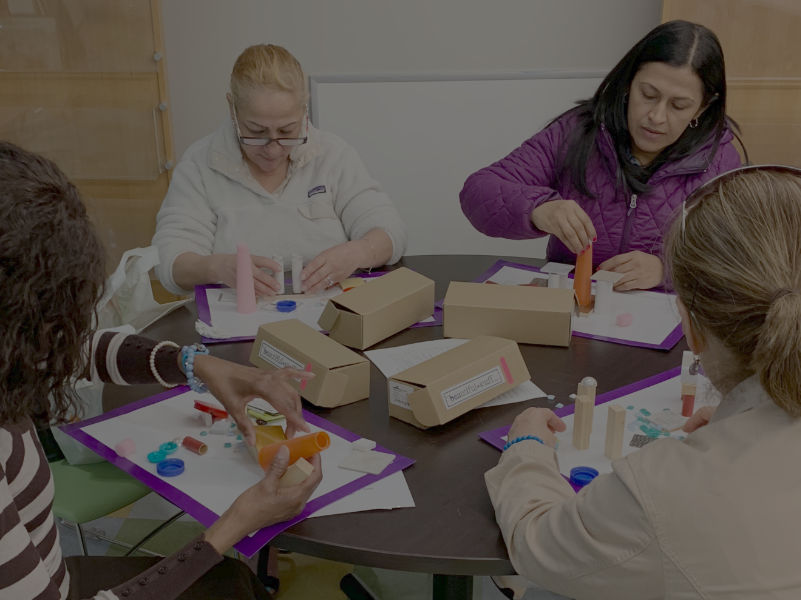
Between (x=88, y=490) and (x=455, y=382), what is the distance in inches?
28.0

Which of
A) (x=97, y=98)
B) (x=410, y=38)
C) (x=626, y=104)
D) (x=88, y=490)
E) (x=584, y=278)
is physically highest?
(x=410, y=38)

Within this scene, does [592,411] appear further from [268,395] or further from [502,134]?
[502,134]

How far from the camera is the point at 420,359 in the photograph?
1.57 meters

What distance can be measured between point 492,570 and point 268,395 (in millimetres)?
455

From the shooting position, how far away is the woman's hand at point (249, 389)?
4.14 ft

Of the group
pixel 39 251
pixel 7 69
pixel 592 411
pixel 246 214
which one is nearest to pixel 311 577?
pixel 246 214

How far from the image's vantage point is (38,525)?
1062 mm

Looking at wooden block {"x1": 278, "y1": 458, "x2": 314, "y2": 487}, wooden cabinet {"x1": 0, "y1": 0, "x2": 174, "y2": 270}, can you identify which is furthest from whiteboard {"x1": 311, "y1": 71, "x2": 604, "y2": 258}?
wooden block {"x1": 278, "y1": 458, "x2": 314, "y2": 487}

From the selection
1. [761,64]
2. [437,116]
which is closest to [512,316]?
[761,64]

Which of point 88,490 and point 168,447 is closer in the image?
point 168,447

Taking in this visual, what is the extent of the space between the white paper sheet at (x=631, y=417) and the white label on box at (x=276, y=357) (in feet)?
1.56

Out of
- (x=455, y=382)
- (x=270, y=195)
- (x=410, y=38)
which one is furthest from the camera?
(x=410, y=38)

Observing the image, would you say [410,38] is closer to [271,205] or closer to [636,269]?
[271,205]

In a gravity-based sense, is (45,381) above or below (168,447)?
above
